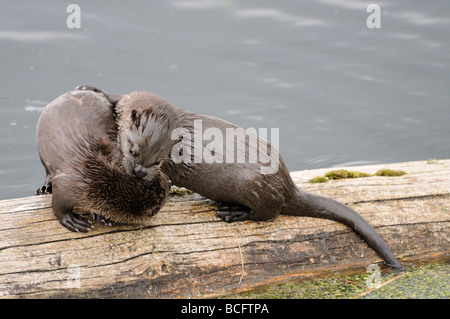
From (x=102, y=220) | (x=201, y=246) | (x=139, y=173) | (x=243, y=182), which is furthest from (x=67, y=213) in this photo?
(x=243, y=182)

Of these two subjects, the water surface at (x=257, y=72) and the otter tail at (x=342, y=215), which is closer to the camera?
the otter tail at (x=342, y=215)

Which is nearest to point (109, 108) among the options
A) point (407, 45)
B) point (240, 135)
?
Result: point (240, 135)

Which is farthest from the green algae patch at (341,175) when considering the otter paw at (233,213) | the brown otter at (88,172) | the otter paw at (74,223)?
the otter paw at (74,223)

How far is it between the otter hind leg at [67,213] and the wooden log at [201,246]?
0.05 m

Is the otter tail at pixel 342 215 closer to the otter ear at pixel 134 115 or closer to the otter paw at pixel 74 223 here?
the otter ear at pixel 134 115

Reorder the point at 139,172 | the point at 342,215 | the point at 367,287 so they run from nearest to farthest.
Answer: the point at 139,172
the point at 367,287
the point at 342,215

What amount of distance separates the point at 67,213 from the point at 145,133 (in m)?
0.70

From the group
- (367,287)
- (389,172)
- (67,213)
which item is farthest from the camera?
(389,172)

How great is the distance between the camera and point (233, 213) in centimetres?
386

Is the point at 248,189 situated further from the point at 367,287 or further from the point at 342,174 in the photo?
the point at 342,174

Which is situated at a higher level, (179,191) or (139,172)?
Answer: (139,172)

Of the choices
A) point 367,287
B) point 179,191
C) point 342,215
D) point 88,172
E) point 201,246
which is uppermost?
point 88,172

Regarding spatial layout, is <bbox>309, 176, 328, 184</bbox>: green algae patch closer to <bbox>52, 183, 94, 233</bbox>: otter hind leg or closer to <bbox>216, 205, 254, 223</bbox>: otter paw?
<bbox>216, 205, 254, 223</bbox>: otter paw

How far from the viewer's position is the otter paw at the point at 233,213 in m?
3.84
